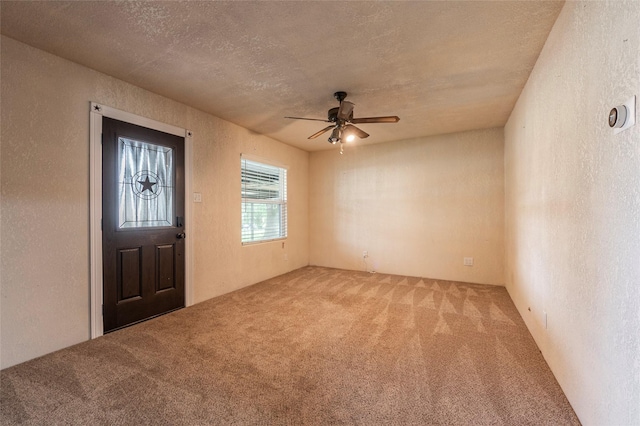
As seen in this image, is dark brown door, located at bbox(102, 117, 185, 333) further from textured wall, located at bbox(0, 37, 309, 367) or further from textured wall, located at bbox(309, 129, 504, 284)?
textured wall, located at bbox(309, 129, 504, 284)

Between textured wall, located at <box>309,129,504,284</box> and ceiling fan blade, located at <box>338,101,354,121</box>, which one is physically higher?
ceiling fan blade, located at <box>338,101,354,121</box>

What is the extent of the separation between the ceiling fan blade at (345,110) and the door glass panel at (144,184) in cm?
199

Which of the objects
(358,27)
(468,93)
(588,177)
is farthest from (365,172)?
(588,177)

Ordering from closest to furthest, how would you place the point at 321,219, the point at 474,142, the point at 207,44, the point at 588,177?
the point at 588,177, the point at 207,44, the point at 474,142, the point at 321,219

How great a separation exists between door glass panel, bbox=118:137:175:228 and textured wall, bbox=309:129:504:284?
3.11 m

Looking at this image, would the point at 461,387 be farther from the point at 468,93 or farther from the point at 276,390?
the point at 468,93

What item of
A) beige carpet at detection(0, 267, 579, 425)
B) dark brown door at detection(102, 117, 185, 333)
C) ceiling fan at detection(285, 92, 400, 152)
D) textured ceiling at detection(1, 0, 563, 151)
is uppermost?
textured ceiling at detection(1, 0, 563, 151)

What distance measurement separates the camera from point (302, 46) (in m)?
2.13

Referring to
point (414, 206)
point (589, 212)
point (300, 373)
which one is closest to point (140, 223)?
point (300, 373)

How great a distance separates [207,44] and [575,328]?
10.1ft

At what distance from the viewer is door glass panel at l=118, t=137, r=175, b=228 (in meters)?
2.73

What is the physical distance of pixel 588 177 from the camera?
1.43 m

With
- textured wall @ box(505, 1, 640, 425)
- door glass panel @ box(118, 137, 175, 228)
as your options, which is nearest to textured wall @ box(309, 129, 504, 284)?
textured wall @ box(505, 1, 640, 425)

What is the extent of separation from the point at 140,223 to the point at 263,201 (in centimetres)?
203
